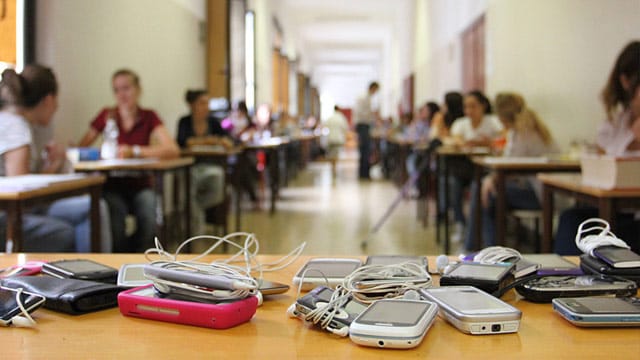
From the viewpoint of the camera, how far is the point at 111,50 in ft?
15.3

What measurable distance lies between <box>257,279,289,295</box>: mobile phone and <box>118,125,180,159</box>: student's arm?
2929 millimetres

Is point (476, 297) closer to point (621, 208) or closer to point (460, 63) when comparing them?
point (621, 208)

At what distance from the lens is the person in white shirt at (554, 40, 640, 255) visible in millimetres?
2746

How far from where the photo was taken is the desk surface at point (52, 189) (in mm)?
2158

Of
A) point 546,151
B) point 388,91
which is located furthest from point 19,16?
point 388,91

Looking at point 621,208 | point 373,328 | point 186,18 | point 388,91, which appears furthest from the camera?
point 388,91

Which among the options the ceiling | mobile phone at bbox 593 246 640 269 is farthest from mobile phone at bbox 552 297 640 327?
the ceiling

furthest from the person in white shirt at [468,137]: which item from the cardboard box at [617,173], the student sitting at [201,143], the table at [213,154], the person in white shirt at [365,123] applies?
the person in white shirt at [365,123]

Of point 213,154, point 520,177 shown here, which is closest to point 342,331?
point 520,177

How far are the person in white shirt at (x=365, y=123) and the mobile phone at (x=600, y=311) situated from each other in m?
9.55

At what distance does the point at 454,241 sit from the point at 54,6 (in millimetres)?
2979

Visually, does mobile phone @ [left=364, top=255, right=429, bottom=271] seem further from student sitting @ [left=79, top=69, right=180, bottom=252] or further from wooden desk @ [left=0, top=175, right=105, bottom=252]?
student sitting @ [left=79, top=69, right=180, bottom=252]

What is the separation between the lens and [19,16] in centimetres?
359

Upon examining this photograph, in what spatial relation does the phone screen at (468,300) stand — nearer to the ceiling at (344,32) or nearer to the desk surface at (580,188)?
the desk surface at (580,188)
